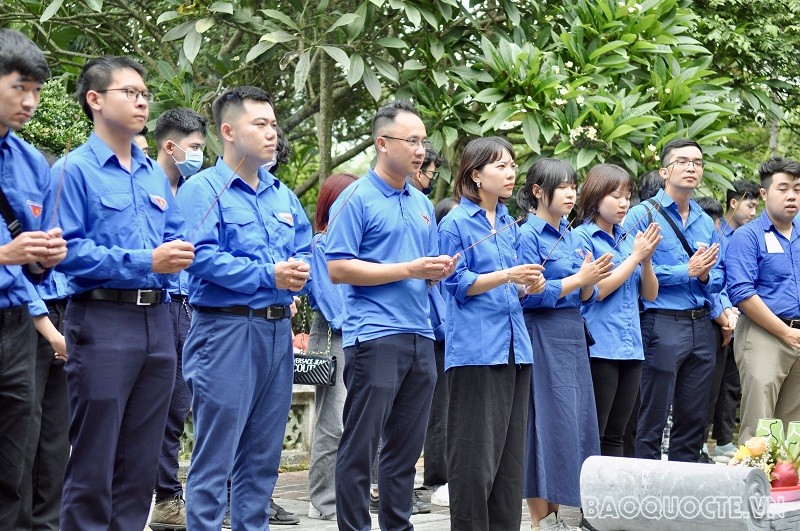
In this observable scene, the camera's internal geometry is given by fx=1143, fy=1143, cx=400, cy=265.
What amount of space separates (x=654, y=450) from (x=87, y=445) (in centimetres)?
393

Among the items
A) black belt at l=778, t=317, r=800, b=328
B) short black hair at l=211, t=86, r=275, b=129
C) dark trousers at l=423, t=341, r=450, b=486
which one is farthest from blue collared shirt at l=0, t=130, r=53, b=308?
black belt at l=778, t=317, r=800, b=328

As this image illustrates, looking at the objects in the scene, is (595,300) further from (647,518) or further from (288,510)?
(288,510)

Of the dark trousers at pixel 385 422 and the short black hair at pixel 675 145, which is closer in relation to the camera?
the dark trousers at pixel 385 422

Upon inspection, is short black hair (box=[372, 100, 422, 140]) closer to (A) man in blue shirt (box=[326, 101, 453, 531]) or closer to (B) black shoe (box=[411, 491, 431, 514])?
(A) man in blue shirt (box=[326, 101, 453, 531])

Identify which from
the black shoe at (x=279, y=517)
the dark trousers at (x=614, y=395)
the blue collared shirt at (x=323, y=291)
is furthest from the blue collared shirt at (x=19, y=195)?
the dark trousers at (x=614, y=395)

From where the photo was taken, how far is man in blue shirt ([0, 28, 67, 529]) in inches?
150

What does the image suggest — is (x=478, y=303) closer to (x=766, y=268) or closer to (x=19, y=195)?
(x=19, y=195)

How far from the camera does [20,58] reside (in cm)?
380

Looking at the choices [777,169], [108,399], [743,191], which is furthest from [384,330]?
[743,191]

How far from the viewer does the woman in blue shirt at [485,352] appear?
206 inches

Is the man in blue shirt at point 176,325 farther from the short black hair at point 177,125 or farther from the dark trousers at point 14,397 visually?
the dark trousers at point 14,397

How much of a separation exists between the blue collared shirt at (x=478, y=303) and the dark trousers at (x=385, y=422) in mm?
224

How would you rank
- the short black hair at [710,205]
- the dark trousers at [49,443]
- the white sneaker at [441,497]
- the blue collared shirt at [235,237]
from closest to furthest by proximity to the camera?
the blue collared shirt at [235,237] → the dark trousers at [49,443] → the white sneaker at [441,497] → the short black hair at [710,205]

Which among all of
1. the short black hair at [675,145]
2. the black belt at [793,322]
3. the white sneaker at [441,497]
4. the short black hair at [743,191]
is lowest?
the white sneaker at [441,497]
